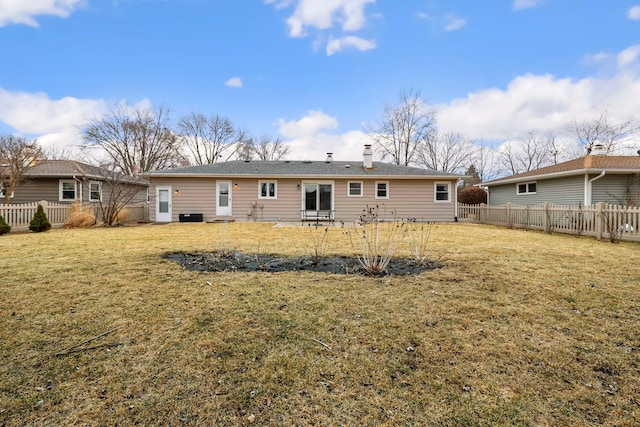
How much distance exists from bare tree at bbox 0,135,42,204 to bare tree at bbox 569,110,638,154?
35912 millimetres

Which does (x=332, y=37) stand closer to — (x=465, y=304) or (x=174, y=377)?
(x=465, y=304)

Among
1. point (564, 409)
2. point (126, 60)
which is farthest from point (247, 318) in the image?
point (126, 60)

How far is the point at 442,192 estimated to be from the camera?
17141 millimetres

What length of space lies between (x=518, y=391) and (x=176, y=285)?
3777 millimetres

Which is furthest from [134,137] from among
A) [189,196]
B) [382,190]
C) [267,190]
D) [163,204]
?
[382,190]

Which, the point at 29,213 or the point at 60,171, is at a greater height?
the point at 60,171

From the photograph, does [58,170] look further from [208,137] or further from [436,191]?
[436,191]

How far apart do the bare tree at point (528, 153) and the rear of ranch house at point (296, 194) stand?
19386mm

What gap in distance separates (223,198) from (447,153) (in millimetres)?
23050

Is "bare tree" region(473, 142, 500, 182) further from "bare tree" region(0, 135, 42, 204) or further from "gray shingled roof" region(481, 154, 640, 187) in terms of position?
"bare tree" region(0, 135, 42, 204)

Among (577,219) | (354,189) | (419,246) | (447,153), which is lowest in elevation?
(419,246)

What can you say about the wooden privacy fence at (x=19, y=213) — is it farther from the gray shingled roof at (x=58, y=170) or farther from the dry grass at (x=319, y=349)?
the dry grass at (x=319, y=349)

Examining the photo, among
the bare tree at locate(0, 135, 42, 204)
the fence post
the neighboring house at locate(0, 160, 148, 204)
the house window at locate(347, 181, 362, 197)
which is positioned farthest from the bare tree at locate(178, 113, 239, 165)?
the fence post

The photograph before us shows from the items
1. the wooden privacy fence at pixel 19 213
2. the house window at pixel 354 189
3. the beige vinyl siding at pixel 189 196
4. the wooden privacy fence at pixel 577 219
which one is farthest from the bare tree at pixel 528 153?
the wooden privacy fence at pixel 19 213
